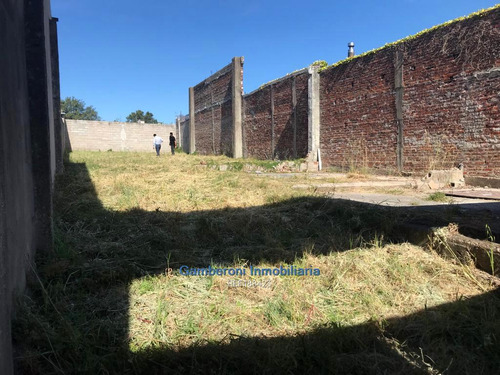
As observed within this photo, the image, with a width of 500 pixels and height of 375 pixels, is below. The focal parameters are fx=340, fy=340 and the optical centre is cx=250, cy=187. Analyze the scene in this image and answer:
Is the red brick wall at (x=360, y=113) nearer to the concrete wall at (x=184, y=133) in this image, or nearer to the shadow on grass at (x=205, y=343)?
the shadow on grass at (x=205, y=343)

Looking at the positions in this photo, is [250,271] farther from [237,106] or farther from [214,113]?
[214,113]

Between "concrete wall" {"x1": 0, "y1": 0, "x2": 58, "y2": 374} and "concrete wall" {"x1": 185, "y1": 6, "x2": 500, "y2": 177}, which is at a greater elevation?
"concrete wall" {"x1": 185, "y1": 6, "x2": 500, "y2": 177}

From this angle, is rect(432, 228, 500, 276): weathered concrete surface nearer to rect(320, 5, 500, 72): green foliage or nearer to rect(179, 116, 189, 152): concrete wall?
rect(320, 5, 500, 72): green foliage

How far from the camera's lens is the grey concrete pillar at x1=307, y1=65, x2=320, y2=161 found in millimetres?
12484

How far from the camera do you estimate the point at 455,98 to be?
26.5 ft

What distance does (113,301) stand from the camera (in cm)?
223

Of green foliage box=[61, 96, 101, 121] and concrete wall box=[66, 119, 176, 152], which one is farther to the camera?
green foliage box=[61, 96, 101, 121]

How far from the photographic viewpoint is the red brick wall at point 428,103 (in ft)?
24.4

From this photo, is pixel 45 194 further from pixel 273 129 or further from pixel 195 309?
pixel 273 129

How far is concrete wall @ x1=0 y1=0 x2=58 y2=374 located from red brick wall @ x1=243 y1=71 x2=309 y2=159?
11317 millimetres

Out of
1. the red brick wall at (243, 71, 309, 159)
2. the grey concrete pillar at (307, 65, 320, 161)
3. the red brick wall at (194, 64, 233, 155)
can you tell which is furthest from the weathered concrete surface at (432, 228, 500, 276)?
the red brick wall at (194, 64, 233, 155)

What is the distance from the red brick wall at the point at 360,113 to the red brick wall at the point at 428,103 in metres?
0.03

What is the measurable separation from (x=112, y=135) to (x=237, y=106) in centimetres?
1523

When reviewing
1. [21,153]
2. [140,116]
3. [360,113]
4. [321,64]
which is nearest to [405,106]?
[360,113]
